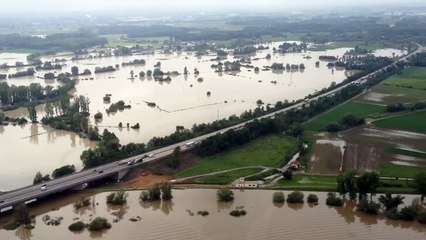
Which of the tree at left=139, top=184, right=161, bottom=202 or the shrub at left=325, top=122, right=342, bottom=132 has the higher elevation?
the shrub at left=325, top=122, right=342, bottom=132

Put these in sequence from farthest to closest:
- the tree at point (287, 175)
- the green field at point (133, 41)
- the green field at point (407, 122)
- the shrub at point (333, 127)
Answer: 1. the green field at point (133, 41)
2. the green field at point (407, 122)
3. the shrub at point (333, 127)
4. the tree at point (287, 175)

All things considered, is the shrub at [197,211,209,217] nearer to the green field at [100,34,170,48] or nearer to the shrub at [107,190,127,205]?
the shrub at [107,190,127,205]

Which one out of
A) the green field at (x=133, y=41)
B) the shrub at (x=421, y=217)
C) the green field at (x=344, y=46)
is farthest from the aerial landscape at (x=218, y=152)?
the green field at (x=133, y=41)

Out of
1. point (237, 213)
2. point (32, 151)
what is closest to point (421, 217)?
point (237, 213)

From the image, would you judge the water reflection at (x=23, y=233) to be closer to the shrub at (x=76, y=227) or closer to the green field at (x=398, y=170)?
the shrub at (x=76, y=227)

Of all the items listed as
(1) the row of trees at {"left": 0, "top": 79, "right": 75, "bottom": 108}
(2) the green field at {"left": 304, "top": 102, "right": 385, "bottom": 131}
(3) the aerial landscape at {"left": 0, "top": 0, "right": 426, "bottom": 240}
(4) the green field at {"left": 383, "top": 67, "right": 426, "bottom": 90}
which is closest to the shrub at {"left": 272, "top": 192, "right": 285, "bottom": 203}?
(3) the aerial landscape at {"left": 0, "top": 0, "right": 426, "bottom": 240}
